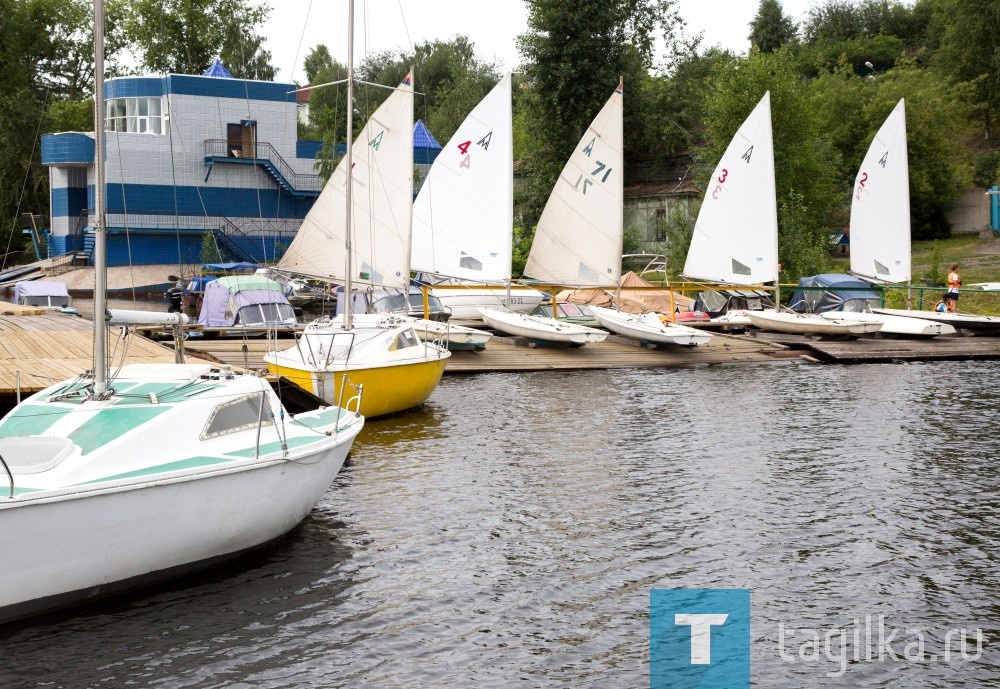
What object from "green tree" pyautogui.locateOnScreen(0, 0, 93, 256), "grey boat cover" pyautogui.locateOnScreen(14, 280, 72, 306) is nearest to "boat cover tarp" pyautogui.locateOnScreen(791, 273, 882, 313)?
"grey boat cover" pyautogui.locateOnScreen(14, 280, 72, 306)

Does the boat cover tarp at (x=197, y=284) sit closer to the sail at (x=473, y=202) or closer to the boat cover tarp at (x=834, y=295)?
the sail at (x=473, y=202)

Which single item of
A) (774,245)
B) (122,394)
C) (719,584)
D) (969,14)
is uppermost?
(969,14)

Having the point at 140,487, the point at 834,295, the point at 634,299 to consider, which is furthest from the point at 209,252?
the point at 140,487

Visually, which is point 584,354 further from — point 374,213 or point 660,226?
point 660,226

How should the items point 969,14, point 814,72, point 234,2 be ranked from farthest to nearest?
point 814,72, point 234,2, point 969,14

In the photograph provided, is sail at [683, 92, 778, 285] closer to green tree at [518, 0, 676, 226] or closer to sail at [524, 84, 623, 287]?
sail at [524, 84, 623, 287]

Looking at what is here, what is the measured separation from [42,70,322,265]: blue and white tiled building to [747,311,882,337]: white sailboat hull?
3261 cm

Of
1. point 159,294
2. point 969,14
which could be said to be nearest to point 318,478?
point 159,294

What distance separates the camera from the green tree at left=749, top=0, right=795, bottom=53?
90062mm

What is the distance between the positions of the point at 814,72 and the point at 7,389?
261 ft

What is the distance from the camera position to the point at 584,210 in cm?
3506

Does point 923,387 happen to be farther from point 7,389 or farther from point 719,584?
point 7,389

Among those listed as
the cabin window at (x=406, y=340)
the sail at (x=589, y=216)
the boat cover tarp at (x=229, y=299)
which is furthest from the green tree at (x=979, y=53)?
the cabin window at (x=406, y=340)

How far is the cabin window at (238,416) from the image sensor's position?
43.1ft
